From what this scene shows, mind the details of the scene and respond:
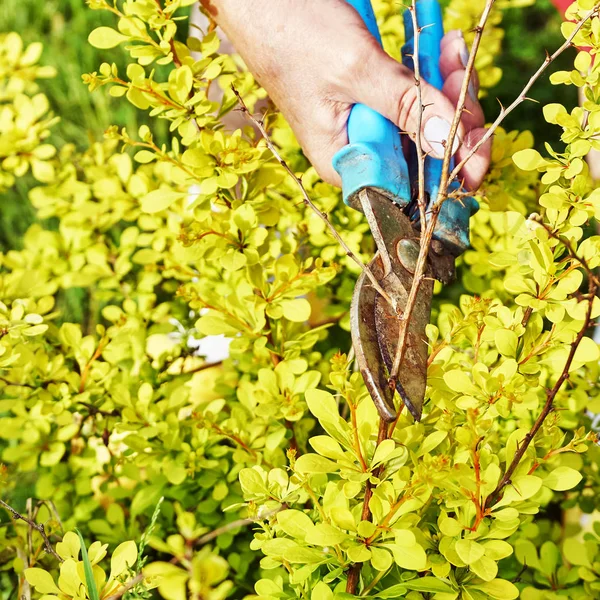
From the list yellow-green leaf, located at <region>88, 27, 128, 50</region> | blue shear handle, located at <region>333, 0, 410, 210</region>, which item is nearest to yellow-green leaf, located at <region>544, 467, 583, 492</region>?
blue shear handle, located at <region>333, 0, 410, 210</region>

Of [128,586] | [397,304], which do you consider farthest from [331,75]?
[128,586]

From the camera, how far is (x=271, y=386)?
3.87 feet

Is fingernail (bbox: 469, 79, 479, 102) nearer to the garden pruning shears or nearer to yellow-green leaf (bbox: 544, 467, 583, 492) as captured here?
the garden pruning shears

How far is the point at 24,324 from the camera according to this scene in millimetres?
1133

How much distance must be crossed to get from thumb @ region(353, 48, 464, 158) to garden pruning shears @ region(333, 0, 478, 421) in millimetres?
45

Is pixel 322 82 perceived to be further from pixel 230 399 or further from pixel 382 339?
pixel 230 399

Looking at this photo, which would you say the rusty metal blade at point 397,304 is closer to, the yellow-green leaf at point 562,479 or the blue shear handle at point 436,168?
the blue shear handle at point 436,168

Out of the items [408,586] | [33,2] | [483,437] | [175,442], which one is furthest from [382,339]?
[33,2]

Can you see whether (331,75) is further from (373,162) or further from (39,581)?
(39,581)

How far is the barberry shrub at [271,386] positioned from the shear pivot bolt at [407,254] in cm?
11

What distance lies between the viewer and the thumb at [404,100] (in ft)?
3.85

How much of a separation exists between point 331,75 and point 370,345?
1.76 feet

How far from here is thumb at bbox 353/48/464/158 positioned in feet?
3.85

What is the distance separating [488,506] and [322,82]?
775mm
